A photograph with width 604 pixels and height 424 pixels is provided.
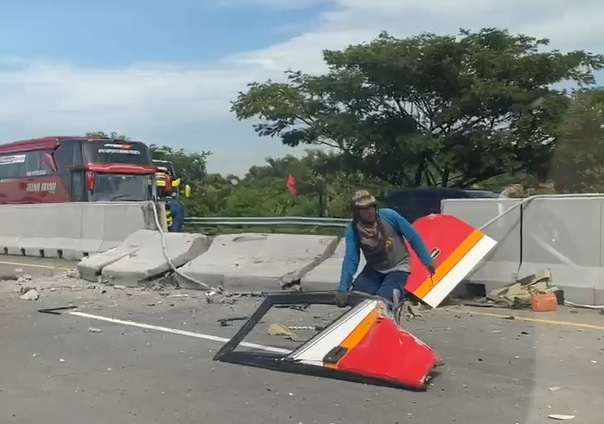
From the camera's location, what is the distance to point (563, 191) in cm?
2756

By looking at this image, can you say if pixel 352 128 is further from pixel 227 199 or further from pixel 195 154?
pixel 195 154

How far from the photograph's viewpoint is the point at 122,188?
90.2ft

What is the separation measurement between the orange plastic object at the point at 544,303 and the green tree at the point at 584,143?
1657cm

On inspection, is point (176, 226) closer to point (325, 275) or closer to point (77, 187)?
point (77, 187)

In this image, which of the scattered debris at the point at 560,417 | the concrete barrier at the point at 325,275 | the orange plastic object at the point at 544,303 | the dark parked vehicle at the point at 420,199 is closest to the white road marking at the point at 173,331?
the concrete barrier at the point at 325,275

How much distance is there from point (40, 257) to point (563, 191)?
15.8 metres

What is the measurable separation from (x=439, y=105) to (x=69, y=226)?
1494 centimetres

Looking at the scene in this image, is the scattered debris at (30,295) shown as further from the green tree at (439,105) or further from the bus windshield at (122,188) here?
the green tree at (439,105)

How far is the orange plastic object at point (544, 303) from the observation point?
10750 millimetres

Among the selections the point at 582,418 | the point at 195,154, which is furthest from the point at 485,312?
the point at 195,154

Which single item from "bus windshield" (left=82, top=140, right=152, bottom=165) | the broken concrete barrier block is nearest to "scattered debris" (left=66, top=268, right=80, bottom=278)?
the broken concrete barrier block

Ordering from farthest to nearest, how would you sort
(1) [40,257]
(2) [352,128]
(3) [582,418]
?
(2) [352,128] → (1) [40,257] → (3) [582,418]

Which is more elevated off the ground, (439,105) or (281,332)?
(439,105)

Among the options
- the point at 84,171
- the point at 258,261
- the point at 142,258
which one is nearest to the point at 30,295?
the point at 142,258
